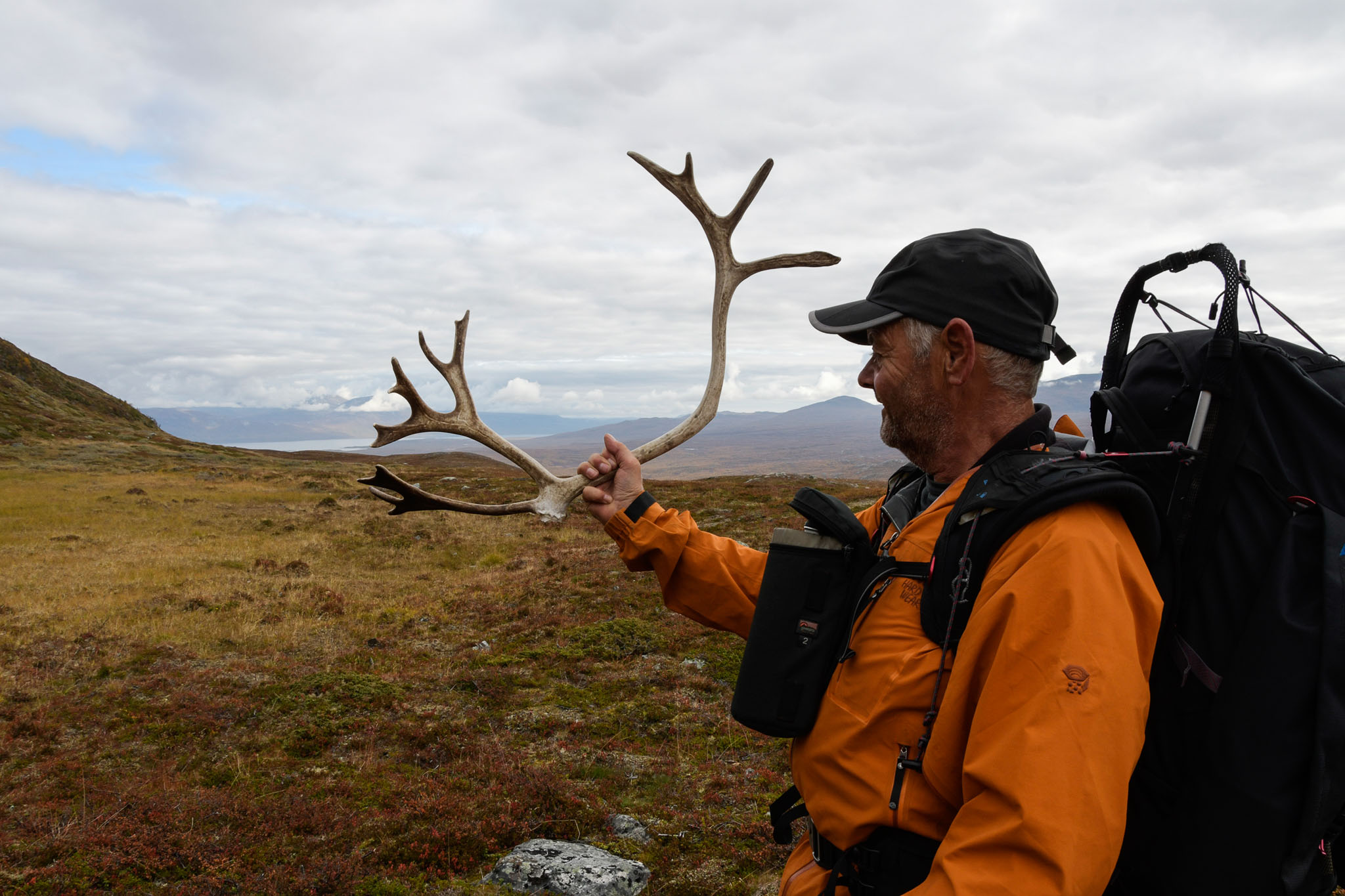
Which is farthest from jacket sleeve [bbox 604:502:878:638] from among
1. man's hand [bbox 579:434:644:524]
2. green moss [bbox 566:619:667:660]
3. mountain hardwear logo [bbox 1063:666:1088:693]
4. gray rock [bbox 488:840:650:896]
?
green moss [bbox 566:619:667:660]

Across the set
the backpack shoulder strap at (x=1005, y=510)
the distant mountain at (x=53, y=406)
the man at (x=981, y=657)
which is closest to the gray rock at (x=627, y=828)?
the man at (x=981, y=657)

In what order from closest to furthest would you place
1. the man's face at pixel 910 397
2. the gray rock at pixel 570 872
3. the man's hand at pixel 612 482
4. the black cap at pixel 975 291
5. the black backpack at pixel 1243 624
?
the black backpack at pixel 1243 624 < the black cap at pixel 975 291 < the man's face at pixel 910 397 < the man's hand at pixel 612 482 < the gray rock at pixel 570 872

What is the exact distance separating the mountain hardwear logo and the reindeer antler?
8.41 feet

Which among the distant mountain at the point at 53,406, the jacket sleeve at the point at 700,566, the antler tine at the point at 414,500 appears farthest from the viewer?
the distant mountain at the point at 53,406

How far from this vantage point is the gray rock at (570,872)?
5.55 m

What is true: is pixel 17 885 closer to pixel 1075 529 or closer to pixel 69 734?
pixel 69 734

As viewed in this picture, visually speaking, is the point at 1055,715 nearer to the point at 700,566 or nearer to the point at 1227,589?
the point at 1227,589

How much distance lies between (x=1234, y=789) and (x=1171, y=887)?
0.34 m

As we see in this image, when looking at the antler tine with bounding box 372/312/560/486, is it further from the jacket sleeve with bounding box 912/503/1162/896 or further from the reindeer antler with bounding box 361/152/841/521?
the jacket sleeve with bounding box 912/503/1162/896

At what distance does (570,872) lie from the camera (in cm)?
568

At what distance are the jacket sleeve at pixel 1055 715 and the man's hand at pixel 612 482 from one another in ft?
6.05

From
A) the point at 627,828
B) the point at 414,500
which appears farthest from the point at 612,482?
the point at 627,828

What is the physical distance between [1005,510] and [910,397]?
2.00 ft

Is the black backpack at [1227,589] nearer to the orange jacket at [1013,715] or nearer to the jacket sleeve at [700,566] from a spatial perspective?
the orange jacket at [1013,715]
